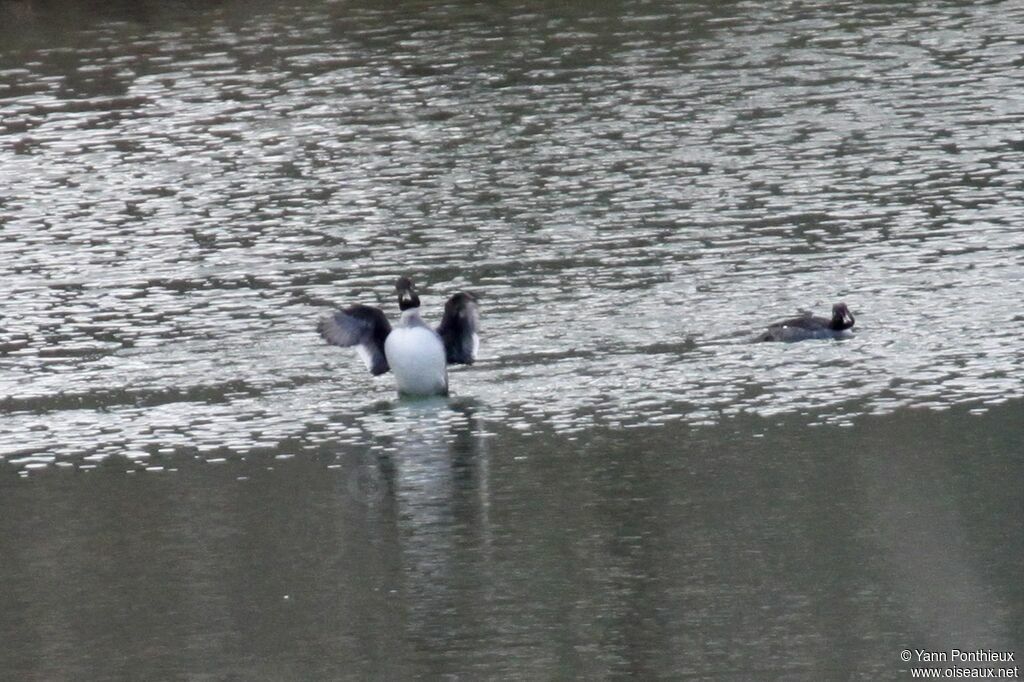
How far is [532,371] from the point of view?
18.8 meters

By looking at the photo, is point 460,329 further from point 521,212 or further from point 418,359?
point 521,212

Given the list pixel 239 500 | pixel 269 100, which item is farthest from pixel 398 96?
pixel 239 500

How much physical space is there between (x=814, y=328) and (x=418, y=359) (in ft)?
13.1

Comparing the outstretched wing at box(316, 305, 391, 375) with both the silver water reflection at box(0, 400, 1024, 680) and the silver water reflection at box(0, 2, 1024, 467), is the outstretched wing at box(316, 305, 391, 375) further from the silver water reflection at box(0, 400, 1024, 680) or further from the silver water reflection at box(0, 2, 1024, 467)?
the silver water reflection at box(0, 400, 1024, 680)

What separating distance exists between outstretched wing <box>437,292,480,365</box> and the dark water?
28 centimetres

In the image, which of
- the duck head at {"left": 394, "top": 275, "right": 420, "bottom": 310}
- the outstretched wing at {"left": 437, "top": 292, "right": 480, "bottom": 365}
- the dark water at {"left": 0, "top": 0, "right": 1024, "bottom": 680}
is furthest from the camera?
the outstretched wing at {"left": 437, "top": 292, "right": 480, "bottom": 365}

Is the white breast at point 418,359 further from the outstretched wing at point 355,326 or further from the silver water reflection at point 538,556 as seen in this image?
the silver water reflection at point 538,556

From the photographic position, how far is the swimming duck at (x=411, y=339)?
725 inches

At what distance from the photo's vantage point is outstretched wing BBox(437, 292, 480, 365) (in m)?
18.7

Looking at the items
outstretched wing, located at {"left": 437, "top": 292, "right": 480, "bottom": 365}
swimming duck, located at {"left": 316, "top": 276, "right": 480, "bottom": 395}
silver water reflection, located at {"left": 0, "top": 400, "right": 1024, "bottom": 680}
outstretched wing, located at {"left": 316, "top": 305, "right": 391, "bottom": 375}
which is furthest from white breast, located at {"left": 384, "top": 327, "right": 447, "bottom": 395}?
silver water reflection, located at {"left": 0, "top": 400, "right": 1024, "bottom": 680}

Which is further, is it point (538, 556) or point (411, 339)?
point (411, 339)

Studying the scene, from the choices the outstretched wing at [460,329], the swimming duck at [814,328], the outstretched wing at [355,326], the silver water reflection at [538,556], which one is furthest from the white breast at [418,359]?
the swimming duck at [814,328]

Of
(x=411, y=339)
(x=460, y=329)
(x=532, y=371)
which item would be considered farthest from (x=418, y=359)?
(x=532, y=371)

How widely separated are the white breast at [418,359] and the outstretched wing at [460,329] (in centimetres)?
27
